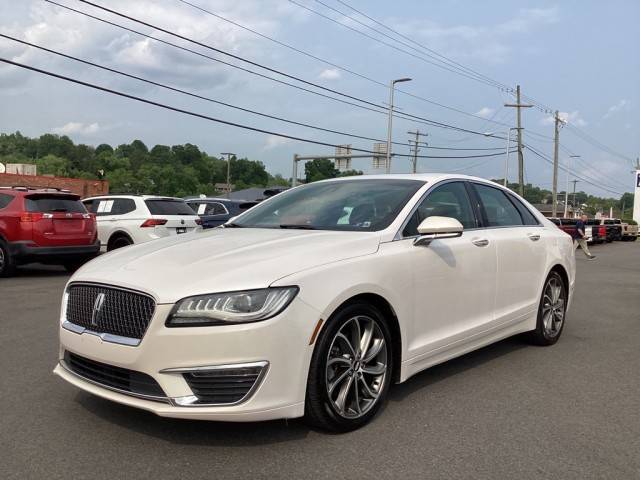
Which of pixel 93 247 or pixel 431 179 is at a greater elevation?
pixel 431 179

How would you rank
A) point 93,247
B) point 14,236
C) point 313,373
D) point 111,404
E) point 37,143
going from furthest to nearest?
point 37,143 → point 93,247 → point 14,236 → point 111,404 → point 313,373

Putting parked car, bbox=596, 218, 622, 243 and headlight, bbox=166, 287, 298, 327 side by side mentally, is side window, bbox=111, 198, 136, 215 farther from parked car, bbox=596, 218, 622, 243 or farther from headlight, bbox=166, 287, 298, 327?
parked car, bbox=596, 218, 622, 243

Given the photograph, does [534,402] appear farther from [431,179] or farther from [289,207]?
[289,207]

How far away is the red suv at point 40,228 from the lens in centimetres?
1057

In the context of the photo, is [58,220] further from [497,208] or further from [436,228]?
[436,228]

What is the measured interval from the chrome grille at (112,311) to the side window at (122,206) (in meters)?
9.98

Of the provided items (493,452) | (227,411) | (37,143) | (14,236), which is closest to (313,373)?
(227,411)

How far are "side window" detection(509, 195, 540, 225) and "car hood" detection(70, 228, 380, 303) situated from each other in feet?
7.80

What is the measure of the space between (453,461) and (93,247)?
9757mm

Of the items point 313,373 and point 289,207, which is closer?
point 313,373

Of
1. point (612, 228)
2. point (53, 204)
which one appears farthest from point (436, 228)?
point (612, 228)

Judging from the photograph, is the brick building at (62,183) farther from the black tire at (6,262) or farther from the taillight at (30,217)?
the taillight at (30,217)

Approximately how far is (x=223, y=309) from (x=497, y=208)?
3.13 meters

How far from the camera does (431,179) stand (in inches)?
183
